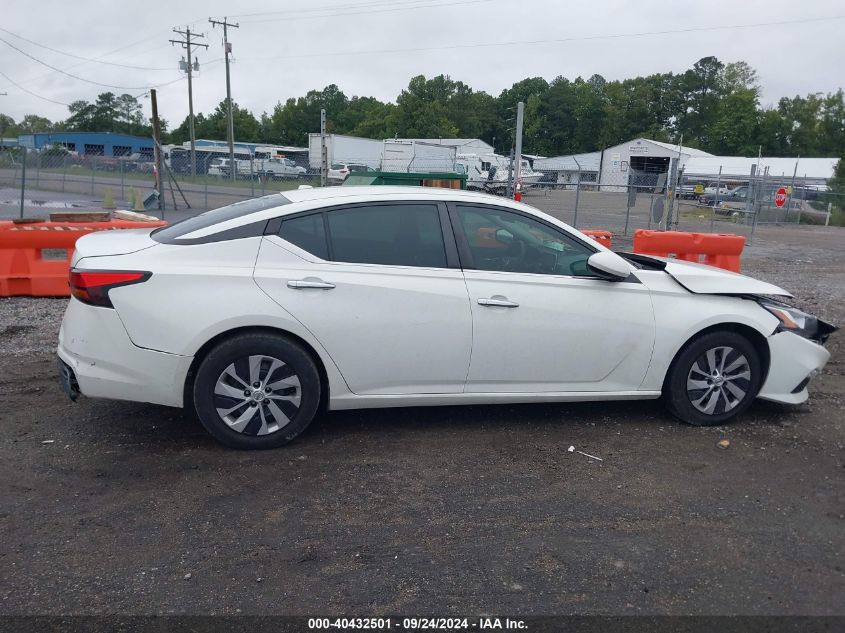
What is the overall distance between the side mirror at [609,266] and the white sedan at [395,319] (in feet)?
0.05

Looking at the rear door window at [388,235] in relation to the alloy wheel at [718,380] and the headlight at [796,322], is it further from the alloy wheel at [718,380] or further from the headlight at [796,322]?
the headlight at [796,322]

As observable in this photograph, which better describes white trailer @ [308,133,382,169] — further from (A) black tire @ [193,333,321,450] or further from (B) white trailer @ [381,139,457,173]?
(A) black tire @ [193,333,321,450]

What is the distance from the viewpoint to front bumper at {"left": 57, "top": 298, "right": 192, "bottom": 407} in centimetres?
438

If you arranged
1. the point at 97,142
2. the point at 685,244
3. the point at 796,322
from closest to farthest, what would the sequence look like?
the point at 796,322, the point at 685,244, the point at 97,142

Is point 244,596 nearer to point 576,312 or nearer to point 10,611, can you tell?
point 10,611

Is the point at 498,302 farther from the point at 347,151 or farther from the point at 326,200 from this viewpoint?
the point at 347,151

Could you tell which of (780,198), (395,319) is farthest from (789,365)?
(780,198)

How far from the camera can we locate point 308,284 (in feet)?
14.8

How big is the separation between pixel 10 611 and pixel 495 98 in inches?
4103

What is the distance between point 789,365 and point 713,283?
0.80 metres

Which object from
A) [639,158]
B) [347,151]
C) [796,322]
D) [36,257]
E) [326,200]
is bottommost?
[36,257]

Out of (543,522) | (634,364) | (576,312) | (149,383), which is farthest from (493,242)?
(149,383)

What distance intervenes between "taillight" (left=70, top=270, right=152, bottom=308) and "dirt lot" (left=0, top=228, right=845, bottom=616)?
955 mm

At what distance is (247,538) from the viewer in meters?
3.65
